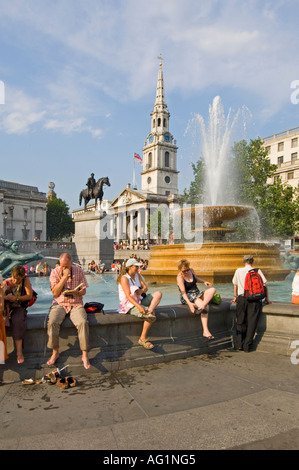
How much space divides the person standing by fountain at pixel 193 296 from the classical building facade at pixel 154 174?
84.6m

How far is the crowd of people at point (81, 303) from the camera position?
4.65 meters

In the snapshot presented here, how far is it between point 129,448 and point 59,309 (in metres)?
2.32

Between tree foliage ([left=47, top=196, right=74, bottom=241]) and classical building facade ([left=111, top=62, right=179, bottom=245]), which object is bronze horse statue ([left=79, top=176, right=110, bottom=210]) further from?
tree foliage ([left=47, top=196, right=74, bottom=241])

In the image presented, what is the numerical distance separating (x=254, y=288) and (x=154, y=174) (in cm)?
9267

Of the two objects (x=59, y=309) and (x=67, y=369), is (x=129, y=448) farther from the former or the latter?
(x=59, y=309)

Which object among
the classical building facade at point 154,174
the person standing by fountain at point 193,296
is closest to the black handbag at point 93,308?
the person standing by fountain at point 193,296

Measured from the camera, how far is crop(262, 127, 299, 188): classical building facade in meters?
58.2

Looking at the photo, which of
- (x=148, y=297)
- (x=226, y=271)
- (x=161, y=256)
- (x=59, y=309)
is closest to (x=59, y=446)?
(x=59, y=309)

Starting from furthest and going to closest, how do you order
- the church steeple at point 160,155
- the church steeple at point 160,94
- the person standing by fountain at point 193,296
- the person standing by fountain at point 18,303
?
1. the church steeple at point 160,94
2. the church steeple at point 160,155
3. the person standing by fountain at point 193,296
4. the person standing by fountain at point 18,303

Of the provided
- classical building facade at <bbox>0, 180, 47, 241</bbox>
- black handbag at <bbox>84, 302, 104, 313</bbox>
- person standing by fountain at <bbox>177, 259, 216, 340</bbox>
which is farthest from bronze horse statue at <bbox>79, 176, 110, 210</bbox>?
classical building facade at <bbox>0, 180, 47, 241</bbox>

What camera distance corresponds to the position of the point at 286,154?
199 feet

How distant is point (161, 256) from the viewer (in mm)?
14273

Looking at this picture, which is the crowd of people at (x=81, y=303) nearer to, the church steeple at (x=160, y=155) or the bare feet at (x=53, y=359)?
the bare feet at (x=53, y=359)

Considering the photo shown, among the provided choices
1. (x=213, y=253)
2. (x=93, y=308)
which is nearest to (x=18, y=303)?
(x=93, y=308)
